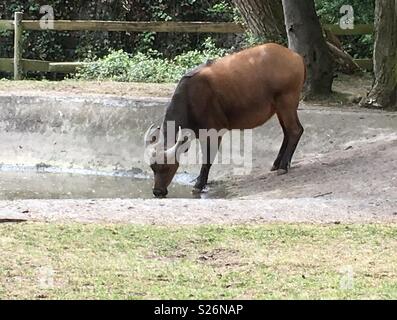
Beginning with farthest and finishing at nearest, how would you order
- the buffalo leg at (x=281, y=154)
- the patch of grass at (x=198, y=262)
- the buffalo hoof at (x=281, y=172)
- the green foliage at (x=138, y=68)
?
1. the green foliage at (x=138, y=68)
2. the buffalo leg at (x=281, y=154)
3. the buffalo hoof at (x=281, y=172)
4. the patch of grass at (x=198, y=262)

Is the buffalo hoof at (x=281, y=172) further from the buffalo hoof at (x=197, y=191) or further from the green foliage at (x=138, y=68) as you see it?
the green foliage at (x=138, y=68)

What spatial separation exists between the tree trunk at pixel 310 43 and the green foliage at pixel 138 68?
404cm

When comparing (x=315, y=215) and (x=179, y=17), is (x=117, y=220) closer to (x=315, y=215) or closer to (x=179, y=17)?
(x=315, y=215)

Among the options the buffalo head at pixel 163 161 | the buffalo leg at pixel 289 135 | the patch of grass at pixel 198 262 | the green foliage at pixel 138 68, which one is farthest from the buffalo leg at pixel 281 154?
the green foliage at pixel 138 68

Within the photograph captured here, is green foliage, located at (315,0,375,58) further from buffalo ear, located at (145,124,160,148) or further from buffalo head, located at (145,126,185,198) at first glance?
buffalo head, located at (145,126,185,198)

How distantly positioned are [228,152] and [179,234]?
6502mm

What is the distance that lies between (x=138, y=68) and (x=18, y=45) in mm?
2871

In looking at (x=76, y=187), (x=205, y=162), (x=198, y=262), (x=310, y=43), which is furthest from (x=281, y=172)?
(x=198, y=262)

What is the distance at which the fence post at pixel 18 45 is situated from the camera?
19875mm

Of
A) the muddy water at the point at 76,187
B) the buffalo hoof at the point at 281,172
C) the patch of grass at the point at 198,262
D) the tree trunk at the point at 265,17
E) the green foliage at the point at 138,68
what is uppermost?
the patch of grass at the point at 198,262

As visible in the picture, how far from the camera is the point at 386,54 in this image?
14.8 metres

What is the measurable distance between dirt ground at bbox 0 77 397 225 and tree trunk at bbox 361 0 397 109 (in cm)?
62

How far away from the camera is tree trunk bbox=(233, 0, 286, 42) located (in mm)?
17766

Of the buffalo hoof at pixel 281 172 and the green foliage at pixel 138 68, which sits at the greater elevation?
the buffalo hoof at pixel 281 172
